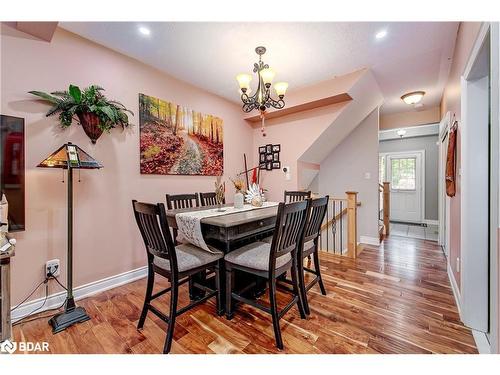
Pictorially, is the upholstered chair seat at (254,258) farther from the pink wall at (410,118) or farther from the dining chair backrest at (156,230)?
the pink wall at (410,118)

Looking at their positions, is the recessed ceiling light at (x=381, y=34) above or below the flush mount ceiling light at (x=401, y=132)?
above

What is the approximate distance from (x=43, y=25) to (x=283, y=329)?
10.4 feet

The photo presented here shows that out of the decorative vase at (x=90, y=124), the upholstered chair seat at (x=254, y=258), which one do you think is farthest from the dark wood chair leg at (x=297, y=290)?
the decorative vase at (x=90, y=124)

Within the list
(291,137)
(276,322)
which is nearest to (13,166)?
(276,322)

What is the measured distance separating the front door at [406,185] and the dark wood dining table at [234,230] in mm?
5839

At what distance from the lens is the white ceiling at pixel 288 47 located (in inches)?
83.3

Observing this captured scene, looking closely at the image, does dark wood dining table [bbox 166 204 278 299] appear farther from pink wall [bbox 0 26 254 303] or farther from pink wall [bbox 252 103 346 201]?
pink wall [bbox 252 103 346 201]

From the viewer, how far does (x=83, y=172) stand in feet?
7.27

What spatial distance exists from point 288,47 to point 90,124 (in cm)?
222

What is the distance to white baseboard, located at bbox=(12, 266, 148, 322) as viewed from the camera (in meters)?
1.87

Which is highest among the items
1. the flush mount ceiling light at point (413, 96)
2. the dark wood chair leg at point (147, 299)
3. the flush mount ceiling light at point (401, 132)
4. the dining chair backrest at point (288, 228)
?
the flush mount ceiling light at point (413, 96)

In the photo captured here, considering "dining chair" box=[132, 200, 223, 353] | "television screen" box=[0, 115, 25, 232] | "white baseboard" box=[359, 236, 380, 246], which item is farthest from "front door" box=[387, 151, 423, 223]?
"television screen" box=[0, 115, 25, 232]

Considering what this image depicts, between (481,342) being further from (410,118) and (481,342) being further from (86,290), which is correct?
(410,118)
